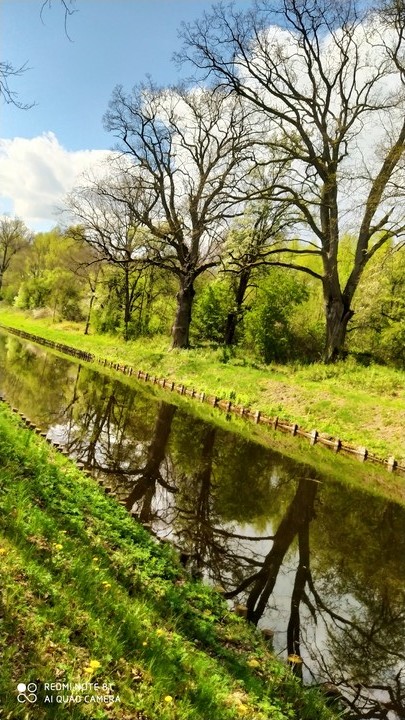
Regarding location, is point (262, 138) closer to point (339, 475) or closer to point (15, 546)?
point (339, 475)

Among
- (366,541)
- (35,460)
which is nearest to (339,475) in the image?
(366,541)

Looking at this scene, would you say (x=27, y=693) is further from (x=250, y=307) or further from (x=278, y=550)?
(x=250, y=307)

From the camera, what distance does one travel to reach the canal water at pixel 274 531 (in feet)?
19.3

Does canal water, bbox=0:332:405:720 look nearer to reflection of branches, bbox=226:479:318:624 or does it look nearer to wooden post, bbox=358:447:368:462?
reflection of branches, bbox=226:479:318:624

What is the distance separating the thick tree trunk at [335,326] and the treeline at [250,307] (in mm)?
1404

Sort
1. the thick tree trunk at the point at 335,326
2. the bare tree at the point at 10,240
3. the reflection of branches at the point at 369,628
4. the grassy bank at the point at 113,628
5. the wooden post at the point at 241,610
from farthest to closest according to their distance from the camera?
the bare tree at the point at 10,240 < the thick tree trunk at the point at 335,326 < the reflection of branches at the point at 369,628 < the wooden post at the point at 241,610 < the grassy bank at the point at 113,628

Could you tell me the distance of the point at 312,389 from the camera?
20.4 m

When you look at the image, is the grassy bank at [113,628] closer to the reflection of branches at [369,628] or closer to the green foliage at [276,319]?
the reflection of branches at [369,628]

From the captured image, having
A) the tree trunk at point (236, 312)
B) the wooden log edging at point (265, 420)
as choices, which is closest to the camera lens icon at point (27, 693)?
the wooden log edging at point (265, 420)

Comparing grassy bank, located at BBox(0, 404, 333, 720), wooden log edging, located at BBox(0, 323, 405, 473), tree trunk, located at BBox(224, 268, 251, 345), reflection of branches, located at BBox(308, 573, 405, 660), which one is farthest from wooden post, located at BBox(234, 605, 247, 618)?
tree trunk, located at BBox(224, 268, 251, 345)

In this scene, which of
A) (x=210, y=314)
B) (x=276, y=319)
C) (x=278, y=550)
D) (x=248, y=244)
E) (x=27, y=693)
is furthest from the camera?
(x=210, y=314)

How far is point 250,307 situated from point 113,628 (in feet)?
95.7

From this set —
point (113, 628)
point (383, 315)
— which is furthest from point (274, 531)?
point (383, 315)

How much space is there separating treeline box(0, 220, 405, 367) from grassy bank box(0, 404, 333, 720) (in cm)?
1874
